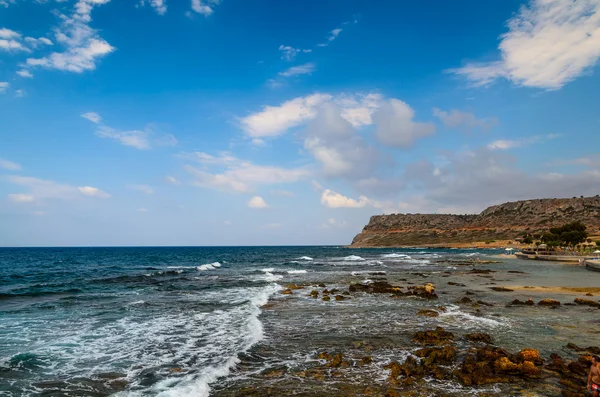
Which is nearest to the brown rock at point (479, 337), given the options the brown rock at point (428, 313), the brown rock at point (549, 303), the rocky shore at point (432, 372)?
the rocky shore at point (432, 372)

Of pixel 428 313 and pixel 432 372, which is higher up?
pixel 432 372

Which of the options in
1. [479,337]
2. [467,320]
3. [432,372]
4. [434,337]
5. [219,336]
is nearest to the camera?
[432,372]

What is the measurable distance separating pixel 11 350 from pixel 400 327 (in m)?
19.0

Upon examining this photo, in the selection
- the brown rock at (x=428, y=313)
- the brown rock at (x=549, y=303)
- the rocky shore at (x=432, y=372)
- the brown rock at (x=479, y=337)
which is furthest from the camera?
the brown rock at (x=549, y=303)

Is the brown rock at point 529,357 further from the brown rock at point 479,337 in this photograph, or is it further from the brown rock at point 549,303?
the brown rock at point 549,303

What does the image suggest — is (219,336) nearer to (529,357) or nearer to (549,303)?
(529,357)

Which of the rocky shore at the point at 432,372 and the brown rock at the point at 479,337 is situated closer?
the rocky shore at the point at 432,372

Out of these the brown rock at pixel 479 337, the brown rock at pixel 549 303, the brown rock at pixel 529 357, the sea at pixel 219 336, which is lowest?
the sea at pixel 219 336

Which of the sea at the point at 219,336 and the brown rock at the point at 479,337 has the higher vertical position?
the brown rock at the point at 479,337

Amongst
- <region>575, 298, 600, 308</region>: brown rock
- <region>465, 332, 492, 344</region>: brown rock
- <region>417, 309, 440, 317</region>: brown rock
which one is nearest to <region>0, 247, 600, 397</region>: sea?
<region>417, 309, 440, 317</region>: brown rock

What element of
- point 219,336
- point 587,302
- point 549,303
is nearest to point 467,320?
point 549,303

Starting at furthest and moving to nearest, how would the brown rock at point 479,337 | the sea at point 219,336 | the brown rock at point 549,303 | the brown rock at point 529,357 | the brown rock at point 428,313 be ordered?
the brown rock at point 549,303 → the brown rock at point 428,313 → the brown rock at point 479,337 → the brown rock at point 529,357 → the sea at point 219,336

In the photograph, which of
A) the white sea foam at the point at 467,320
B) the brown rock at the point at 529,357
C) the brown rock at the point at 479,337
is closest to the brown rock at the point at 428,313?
the white sea foam at the point at 467,320

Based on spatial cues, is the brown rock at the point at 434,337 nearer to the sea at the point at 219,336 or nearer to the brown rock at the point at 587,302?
the sea at the point at 219,336
